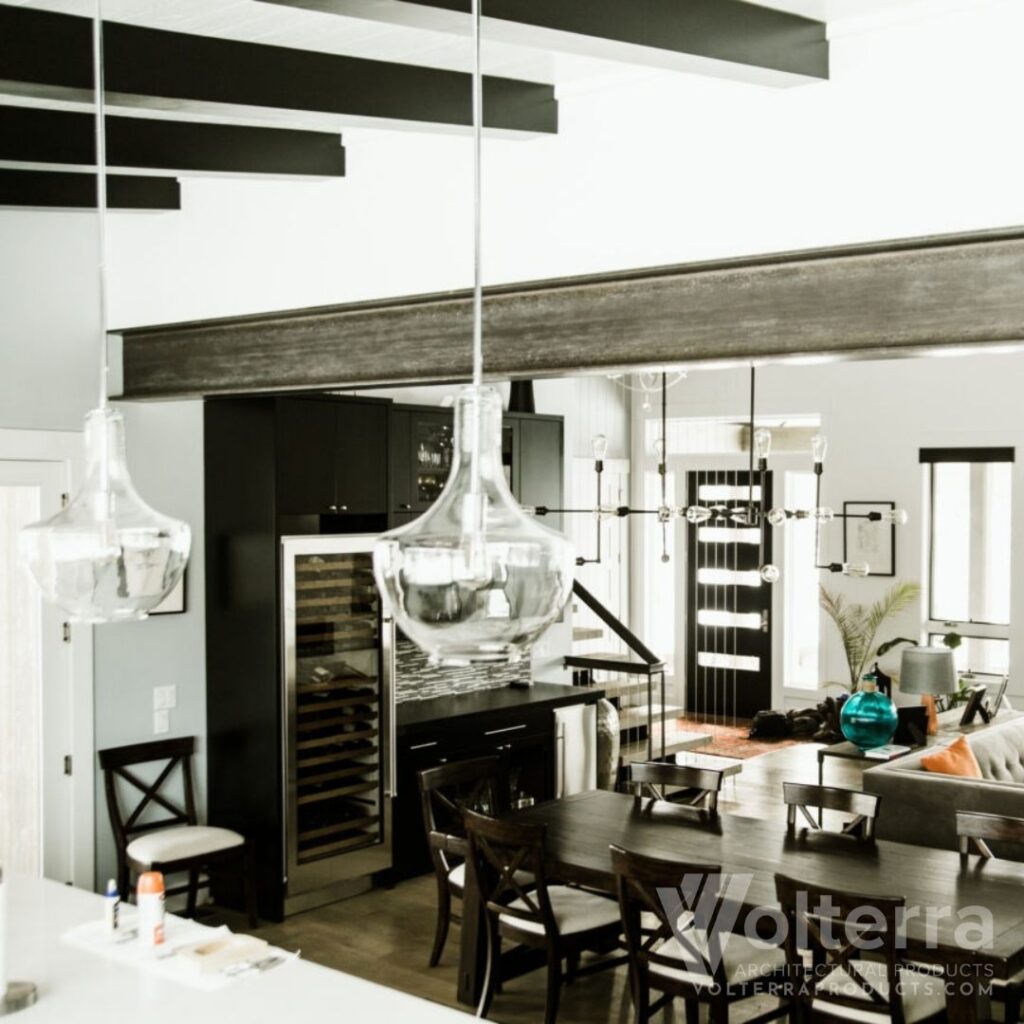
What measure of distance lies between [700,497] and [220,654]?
6.60 meters

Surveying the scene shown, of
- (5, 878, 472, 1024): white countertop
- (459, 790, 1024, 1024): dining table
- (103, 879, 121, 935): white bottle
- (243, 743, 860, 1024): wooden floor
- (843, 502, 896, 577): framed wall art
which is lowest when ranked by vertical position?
(243, 743, 860, 1024): wooden floor

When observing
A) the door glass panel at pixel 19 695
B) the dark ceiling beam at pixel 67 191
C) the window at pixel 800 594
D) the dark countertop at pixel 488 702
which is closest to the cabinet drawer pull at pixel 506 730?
the dark countertop at pixel 488 702

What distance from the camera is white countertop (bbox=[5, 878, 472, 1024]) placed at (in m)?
2.90

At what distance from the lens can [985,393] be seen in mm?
9992

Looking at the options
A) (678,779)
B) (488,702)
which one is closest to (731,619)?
(488,702)

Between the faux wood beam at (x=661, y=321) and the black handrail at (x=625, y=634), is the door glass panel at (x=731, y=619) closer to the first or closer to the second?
the black handrail at (x=625, y=634)

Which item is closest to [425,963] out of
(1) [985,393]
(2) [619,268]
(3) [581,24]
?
(2) [619,268]

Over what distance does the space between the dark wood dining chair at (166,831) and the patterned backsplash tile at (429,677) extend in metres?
1.36

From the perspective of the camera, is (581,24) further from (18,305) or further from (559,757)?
(559,757)

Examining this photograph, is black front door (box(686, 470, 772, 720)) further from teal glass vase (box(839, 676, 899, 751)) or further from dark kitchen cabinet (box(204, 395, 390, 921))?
dark kitchen cabinet (box(204, 395, 390, 921))

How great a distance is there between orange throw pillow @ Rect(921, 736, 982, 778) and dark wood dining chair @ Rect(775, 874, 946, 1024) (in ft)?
7.34

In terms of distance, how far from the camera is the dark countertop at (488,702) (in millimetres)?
6773

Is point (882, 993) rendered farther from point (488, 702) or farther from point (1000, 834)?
point (488, 702)

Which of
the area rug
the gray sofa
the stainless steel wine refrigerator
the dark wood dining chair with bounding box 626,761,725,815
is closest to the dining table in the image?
the dark wood dining chair with bounding box 626,761,725,815
